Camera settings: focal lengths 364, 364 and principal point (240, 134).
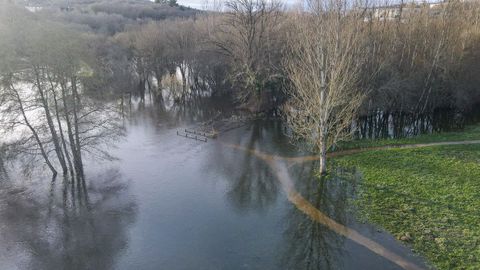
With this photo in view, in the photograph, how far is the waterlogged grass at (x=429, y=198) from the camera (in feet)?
62.4

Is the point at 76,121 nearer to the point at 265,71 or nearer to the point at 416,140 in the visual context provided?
the point at 265,71

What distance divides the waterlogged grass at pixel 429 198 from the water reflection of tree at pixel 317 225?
1344 millimetres

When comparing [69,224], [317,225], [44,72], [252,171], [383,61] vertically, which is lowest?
[317,225]

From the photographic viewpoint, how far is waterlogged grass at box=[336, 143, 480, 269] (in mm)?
19031

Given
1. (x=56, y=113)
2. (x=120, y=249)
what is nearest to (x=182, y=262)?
(x=120, y=249)

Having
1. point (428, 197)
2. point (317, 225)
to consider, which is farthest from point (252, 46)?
point (317, 225)

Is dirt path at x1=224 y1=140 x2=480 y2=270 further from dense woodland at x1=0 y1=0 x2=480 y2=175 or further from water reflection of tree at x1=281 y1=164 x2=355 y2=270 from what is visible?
dense woodland at x1=0 y1=0 x2=480 y2=175

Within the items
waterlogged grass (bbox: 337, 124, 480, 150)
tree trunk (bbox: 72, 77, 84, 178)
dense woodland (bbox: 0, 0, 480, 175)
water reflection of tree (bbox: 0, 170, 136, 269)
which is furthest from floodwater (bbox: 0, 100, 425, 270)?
waterlogged grass (bbox: 337, 124, 480, 150)

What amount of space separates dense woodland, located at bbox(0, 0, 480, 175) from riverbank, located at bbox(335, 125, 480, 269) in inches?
179

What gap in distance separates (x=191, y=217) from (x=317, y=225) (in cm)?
768

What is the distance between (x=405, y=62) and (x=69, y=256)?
1714 inches

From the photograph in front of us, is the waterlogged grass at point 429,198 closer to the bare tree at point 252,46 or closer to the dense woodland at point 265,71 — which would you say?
the dense woodland at point 265,71

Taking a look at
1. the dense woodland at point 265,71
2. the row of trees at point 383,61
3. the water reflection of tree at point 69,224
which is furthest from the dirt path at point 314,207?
the water reflection of tree at point 69,224

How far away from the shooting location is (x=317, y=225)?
71.3ft
